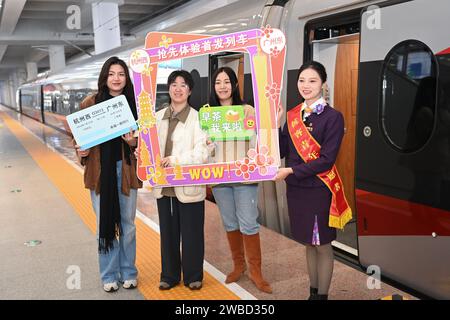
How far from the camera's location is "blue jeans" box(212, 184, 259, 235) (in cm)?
321

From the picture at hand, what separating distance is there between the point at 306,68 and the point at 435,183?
1.07m

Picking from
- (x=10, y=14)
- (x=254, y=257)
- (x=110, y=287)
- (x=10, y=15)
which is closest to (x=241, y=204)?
(x=254, y=257)

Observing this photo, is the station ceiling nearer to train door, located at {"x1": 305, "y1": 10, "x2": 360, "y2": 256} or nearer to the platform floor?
the platform floor

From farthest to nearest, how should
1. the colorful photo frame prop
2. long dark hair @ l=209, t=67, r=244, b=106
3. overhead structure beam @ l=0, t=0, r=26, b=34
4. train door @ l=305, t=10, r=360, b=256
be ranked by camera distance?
overhead structure beam @ l=0, t=0, r=26, b=34 < train door @ l=305, t=10, r=360, b=256 < long dark hair @ l=209, t=67, r=244, b=106 < the colorful photo frame prop

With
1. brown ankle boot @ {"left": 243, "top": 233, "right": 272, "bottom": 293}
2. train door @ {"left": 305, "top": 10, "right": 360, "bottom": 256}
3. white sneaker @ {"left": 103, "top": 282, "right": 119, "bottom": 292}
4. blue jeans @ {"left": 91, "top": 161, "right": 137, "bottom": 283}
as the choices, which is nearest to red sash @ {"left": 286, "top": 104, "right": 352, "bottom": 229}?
brown ankle boot @ {"left": 243, "top": 233, "right": 272, "bottom": 293}

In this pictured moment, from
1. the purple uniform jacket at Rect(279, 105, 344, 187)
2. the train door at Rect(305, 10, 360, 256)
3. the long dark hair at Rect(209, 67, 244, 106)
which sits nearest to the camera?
the purple uniform jacket at Rect(279, 105, 344, 187)

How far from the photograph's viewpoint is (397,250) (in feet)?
10.1

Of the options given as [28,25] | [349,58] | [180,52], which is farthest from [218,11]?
[28,25]

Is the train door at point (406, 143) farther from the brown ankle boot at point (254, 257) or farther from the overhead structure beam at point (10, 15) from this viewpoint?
the overhead structure beam at point (10, 15)

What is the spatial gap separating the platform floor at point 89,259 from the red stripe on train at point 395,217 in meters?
0.37

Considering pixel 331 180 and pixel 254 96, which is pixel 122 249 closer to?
pixel 254 96

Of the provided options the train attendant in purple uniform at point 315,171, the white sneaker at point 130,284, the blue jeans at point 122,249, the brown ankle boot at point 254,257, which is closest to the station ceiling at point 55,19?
the blue jeans at point 122,249

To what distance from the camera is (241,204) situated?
321 cm

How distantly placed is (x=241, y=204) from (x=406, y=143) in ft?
3.91
